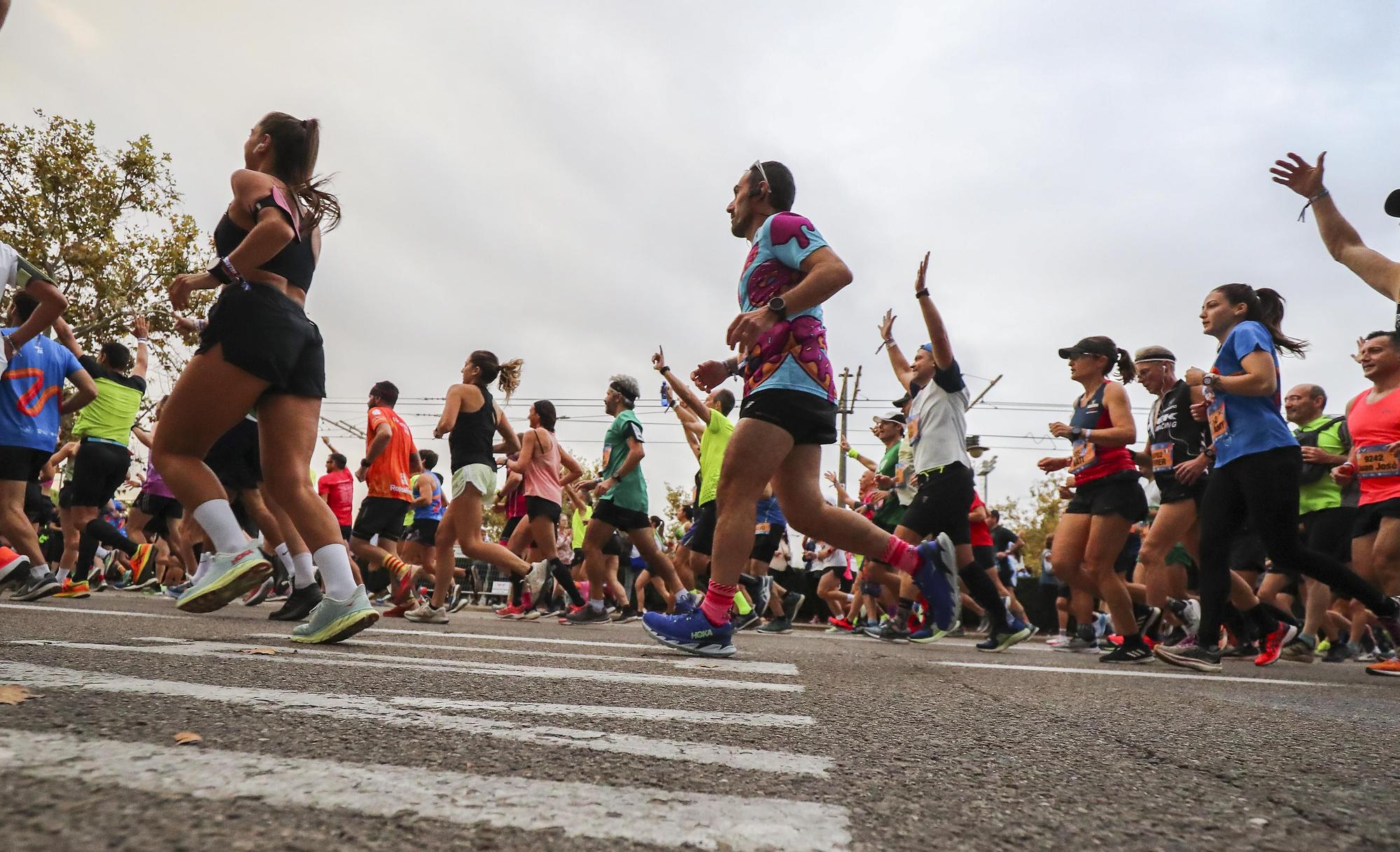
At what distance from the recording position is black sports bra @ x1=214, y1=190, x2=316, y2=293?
3795 millimetres

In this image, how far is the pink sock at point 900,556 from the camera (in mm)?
4957

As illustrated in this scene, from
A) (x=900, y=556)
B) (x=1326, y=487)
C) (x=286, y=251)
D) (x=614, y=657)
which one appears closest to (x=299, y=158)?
(x=286, y=251)

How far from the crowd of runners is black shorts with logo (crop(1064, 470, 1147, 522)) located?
0.06ft

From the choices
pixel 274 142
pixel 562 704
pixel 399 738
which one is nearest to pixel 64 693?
pixel 399 738

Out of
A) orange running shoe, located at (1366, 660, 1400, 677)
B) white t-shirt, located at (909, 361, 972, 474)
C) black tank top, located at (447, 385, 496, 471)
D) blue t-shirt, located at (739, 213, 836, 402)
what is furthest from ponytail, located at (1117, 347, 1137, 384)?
black tank top, located at (447, 385, 496, 471)

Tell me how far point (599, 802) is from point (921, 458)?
6.39m

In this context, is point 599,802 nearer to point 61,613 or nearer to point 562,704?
point 562,704

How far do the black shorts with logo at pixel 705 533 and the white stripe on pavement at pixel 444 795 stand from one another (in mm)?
6670

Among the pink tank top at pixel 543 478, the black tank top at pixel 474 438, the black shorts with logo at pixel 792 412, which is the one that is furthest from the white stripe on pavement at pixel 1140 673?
the pink tank top at pixel 543 478

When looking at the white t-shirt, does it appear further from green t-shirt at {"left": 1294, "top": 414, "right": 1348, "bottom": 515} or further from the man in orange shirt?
the man in orange shirt

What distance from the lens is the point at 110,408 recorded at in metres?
8.47

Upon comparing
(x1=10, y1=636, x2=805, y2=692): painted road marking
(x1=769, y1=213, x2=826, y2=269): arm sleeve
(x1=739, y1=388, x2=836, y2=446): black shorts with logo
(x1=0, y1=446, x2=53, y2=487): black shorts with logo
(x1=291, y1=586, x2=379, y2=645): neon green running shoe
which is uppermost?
(x1=769, y1=213, x2=826, y2=269): arm sleeve

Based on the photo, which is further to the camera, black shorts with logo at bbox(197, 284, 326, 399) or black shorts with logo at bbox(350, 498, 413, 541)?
→ black shorts with logo at bbox(350, 498, 413, 541)

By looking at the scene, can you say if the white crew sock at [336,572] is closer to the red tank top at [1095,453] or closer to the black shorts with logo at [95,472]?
the red tank top at [1095,453]
